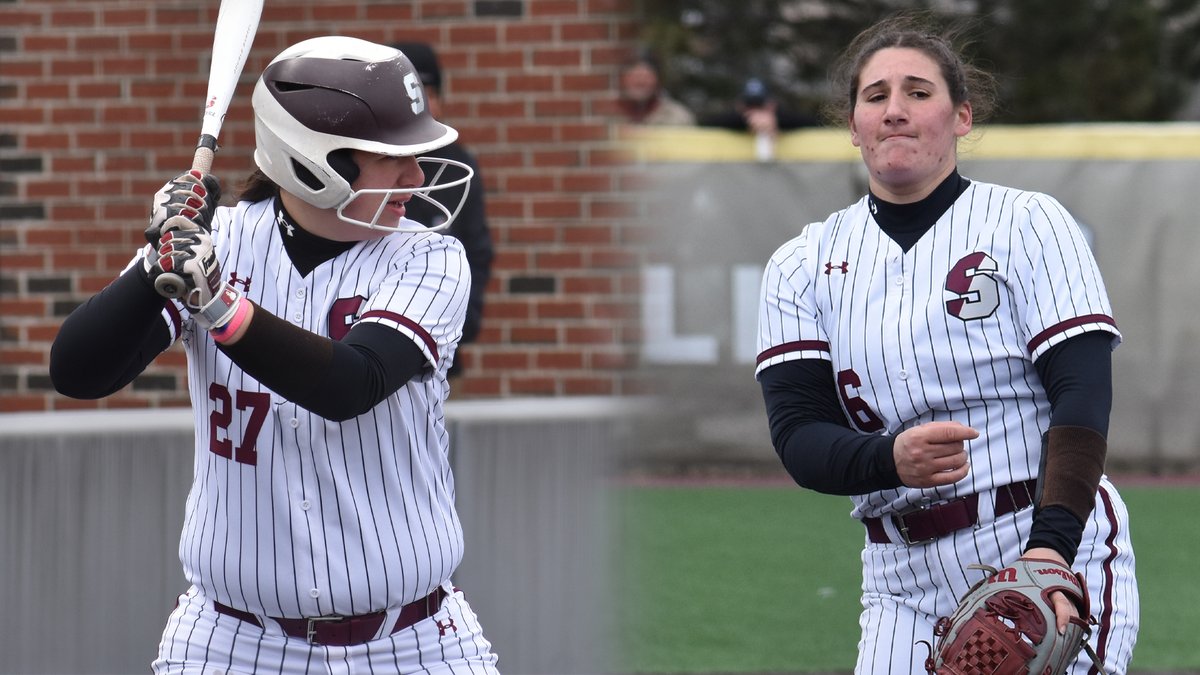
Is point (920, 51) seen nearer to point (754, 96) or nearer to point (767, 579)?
point (767, 579)

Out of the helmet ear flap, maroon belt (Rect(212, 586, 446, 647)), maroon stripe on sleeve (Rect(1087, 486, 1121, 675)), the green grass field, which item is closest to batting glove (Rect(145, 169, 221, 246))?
the helmet ear flap

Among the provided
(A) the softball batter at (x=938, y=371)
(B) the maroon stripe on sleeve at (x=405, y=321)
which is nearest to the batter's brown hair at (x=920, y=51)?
Result: (A) the softball batter at (x=938, y=371)

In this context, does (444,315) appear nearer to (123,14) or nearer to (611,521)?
(611,521)

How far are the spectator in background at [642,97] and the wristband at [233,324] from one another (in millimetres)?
3467

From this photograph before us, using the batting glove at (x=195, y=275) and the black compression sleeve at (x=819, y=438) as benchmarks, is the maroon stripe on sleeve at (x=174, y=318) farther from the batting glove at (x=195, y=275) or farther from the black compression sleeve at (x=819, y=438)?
the black compression sleeve at (x=819, y=438)

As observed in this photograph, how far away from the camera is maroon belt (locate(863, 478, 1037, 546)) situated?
2922 mm

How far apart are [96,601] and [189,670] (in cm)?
203

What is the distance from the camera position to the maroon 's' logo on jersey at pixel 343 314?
2.88 metres

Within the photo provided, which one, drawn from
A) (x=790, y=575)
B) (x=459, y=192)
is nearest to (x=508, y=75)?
(x=459, y=192)

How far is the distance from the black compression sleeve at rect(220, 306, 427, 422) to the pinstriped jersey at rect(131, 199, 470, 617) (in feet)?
0.23

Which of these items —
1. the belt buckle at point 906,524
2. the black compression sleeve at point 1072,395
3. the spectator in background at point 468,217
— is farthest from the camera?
the spectator in background at point 468,217

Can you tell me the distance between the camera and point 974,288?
296 centimetres

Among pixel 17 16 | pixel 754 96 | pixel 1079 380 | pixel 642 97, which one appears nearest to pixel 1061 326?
pixel 1079 380

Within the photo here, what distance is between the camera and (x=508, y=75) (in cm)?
572
